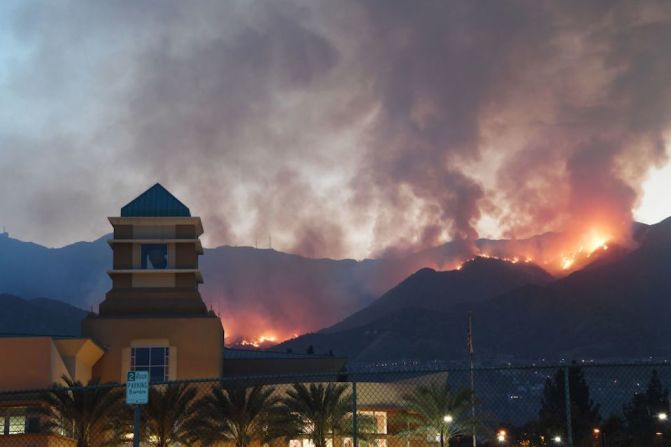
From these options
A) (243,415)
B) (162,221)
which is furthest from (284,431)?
(162,221)

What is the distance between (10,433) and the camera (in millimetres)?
47719

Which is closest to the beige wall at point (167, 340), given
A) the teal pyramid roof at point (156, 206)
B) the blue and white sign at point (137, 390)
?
the teal pyramid roof at point (156, 206)

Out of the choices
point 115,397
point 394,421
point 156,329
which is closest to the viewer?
point 115,397

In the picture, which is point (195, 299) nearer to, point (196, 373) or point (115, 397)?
point (196, 373)

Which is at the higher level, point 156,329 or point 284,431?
point 156,329

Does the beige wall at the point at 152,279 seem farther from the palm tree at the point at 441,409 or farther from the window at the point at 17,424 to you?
the palm tree at the point at 441,409

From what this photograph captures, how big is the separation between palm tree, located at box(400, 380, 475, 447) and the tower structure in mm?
14209

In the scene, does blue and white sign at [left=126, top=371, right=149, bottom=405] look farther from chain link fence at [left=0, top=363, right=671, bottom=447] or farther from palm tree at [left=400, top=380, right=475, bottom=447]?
palm tree at [left=400, top=380, right=475, bottom=447]

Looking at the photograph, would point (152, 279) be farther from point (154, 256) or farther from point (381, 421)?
point (381, 421)

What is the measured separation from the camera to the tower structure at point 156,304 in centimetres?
5994

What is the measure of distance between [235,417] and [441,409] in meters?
11.3

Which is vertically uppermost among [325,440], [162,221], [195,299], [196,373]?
[162,221]

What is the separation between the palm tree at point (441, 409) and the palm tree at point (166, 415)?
12272mm

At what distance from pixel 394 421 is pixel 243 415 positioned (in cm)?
1416
